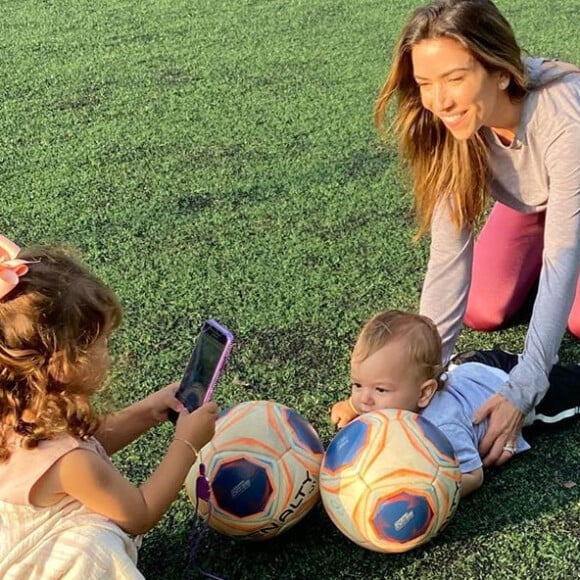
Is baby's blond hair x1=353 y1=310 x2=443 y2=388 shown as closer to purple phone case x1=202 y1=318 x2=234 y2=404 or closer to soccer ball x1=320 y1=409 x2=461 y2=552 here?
soccer ball x1=320 y1=409 x2=461 y2=552

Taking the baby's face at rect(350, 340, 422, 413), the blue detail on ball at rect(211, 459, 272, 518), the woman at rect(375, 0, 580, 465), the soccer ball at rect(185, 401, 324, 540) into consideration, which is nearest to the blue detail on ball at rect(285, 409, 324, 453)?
the soccer ball at rect(185, 401, 324, 540)

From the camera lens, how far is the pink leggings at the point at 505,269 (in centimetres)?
357

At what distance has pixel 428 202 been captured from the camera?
10.7 feet

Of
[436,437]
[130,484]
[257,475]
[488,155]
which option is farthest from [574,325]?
[130,484]

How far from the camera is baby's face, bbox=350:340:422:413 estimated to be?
9.18 ft

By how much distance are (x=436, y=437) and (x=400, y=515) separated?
10.4 inches

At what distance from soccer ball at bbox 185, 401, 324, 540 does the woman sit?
25.5 inches

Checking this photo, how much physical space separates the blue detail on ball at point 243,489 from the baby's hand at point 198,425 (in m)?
0.13

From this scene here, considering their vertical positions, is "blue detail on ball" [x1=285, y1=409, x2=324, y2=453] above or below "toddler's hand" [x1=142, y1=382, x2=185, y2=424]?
below

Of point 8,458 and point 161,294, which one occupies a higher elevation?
point 8,458

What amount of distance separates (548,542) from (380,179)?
8.82ft

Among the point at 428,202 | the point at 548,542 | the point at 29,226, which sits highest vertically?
the point at 428,202

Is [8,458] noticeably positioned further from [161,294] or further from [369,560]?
[161,294]

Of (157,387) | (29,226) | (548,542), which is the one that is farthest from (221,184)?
(548,542)
